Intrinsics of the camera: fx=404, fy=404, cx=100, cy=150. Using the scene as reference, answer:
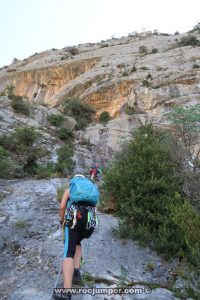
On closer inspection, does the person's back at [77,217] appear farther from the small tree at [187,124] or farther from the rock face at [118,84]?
the rock face at [118,84]

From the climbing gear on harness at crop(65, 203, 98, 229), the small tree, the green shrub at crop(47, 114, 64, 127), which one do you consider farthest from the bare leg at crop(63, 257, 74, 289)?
the green shrub at crop(47, 114, 64, 127)

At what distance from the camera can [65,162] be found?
52.7ft

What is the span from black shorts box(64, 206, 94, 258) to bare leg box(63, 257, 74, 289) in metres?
0.13

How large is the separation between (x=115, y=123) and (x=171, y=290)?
18.9m

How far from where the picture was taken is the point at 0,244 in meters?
7.04

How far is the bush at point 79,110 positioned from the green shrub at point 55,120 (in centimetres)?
217

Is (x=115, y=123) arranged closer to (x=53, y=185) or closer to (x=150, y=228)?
(x=53, y=185)

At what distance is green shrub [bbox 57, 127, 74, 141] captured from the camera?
21891 mm

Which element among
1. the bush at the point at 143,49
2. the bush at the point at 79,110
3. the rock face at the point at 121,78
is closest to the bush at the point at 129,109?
the rock face at the point at 121,78

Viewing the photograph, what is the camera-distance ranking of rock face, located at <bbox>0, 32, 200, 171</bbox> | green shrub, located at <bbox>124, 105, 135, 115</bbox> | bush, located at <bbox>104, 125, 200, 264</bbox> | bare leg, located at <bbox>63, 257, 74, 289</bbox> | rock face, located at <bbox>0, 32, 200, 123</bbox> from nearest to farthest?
bare leg, located at <bbox>63, 257, 74, 289</bbox>
bush, located at <bbox>104, 125, 200, 264</bbox>
rock face, located at <bbox>0, 32, 200, 171</bbox>
green shrub, located at <bbox>124, 105, 135, 115</bbox>
rock face, located at <bbox>0, 32, 200, 123</bbox>

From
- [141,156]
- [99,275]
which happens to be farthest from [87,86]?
[99,275]

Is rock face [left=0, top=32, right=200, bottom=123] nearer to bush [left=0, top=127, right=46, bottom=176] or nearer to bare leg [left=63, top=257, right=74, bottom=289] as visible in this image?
bush [left=0, top=127, right=46, bottom=176]

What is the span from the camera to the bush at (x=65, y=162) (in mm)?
15094

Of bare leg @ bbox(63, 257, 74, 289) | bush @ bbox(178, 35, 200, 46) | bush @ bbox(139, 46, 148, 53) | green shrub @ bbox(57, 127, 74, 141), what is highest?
bush @ bbox(178, 35, 200, 46)
